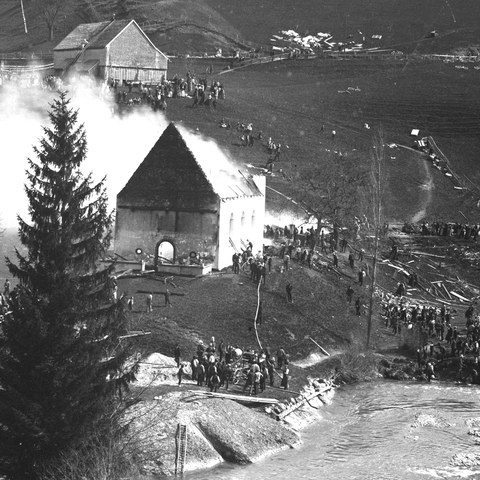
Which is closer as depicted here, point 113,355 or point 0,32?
point 113,355

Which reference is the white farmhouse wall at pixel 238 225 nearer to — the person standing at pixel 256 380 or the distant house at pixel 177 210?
the distant house at pixel 177 210

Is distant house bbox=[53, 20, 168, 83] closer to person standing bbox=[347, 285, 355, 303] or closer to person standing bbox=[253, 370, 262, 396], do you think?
person standing bbox=[347, 285, 355, 303]

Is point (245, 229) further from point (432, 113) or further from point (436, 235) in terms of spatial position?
point (432, 113)

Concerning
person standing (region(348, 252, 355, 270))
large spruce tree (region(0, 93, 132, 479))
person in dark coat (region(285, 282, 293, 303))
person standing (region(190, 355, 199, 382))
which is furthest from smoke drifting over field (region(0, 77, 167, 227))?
large spruce tree (region(0, 93, 132, 479))

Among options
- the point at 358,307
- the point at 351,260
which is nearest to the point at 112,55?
the point at 351,260

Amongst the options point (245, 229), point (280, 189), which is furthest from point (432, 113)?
point (245, 229)

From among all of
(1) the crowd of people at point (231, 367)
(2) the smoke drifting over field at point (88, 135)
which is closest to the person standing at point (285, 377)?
(1) the crowd of people at point (231, 367)
